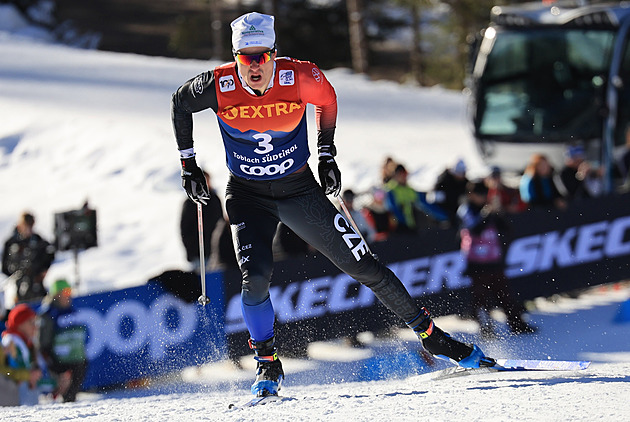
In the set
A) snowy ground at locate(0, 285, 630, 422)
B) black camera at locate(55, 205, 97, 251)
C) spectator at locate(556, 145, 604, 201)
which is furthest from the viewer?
spectator at locate(556, 145, 604, 201)

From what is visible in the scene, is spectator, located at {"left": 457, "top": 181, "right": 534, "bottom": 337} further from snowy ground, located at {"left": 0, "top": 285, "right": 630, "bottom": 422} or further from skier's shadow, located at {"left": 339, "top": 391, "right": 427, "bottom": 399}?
skier's shadow, located at {"left": 339, "top": 391, "right": 427, "bottom": 399}

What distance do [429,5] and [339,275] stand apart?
16465 mm

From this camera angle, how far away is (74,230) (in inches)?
331

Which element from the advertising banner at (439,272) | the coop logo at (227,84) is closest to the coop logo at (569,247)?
the advertising banner at (439,272)

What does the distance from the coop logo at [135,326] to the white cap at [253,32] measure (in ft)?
11.1

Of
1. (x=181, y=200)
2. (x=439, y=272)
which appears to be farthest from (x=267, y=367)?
(x=181, y=200)

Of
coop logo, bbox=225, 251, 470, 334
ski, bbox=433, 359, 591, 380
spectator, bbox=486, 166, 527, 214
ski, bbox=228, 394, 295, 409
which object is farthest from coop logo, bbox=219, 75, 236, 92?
spectator, bbox=486, 166, 527, 214

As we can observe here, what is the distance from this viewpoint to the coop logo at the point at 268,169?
17.1ft

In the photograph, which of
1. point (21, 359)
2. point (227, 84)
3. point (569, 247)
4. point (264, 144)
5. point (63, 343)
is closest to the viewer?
point (227, 84)

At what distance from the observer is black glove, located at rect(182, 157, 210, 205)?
532 centimetres

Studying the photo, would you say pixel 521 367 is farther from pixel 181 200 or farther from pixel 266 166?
pixel 181 200

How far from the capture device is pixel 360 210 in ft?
31.4

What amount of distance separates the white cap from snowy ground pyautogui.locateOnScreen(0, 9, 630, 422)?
2128mm

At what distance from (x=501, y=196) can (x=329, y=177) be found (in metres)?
5.10
